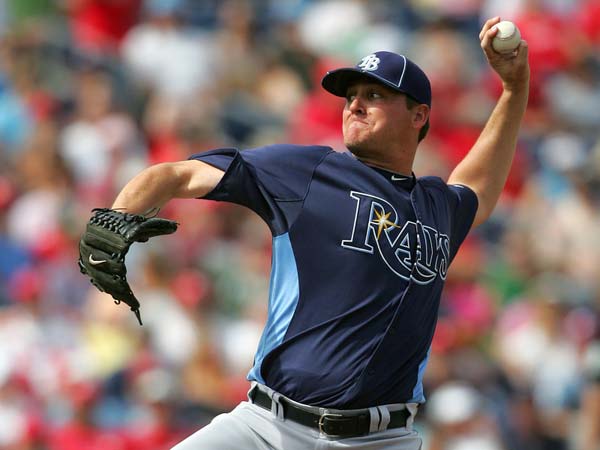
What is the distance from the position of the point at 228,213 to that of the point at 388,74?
449 centimetres

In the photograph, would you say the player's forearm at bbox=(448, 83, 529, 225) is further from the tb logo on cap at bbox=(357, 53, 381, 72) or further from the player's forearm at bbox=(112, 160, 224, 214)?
the player's forearm at bbox=(112, 160, 224, 214)

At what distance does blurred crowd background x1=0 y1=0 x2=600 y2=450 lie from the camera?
7168mm

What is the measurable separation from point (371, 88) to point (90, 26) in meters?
6.78

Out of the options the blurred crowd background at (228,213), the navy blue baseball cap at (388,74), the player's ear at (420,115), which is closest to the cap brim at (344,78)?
the navy blue baseball cap at (388,74)

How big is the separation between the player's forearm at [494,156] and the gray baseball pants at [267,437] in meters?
1.07

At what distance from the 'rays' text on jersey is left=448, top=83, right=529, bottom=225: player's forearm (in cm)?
59

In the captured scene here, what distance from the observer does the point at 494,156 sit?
15.5 ft

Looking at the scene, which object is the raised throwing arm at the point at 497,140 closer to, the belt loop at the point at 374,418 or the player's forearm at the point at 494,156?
the player's forearm at the point at 494,156

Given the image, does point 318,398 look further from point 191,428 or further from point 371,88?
point 191,428

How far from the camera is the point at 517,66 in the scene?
15.5 feet

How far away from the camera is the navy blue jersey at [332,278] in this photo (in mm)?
3924

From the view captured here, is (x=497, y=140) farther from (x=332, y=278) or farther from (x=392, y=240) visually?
(x=332, y=278)

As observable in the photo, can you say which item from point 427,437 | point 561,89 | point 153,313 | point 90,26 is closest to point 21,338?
point 153,313

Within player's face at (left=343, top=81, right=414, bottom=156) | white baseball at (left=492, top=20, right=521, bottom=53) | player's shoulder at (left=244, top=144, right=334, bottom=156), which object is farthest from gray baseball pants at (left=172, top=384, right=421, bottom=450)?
white baseball at (left=492, top=20, right=521, bottom=53)
